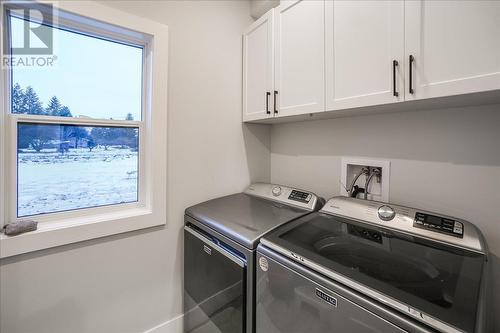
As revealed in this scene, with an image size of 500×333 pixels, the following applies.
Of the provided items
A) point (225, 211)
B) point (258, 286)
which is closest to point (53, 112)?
point (225, 211)

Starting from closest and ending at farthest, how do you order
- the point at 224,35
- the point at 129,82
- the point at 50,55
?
the point at 50,55
the point at 129,82
the point at 224,35

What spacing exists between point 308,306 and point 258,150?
1364 mm

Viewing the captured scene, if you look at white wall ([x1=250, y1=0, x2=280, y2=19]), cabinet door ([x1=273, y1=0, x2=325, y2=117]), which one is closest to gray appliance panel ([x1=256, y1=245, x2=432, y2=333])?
cabinet door ([x1=273, y1=0, x2=325, y2=117])

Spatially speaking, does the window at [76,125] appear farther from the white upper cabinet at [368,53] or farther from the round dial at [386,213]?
the round dial at [386,213]

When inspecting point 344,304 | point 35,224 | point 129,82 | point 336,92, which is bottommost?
point 344,304

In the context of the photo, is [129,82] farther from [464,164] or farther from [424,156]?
[464,164]

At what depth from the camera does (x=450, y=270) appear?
0.80 metres

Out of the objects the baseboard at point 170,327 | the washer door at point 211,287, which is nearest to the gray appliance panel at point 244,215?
the washer door at point 211,287

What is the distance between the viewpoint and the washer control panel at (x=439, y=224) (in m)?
1.00

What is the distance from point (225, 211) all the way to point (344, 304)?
887 millimetres

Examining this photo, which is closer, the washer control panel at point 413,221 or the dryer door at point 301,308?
the dryer door at point 301,308

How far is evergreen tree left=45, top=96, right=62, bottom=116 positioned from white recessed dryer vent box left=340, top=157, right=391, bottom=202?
1748 mm

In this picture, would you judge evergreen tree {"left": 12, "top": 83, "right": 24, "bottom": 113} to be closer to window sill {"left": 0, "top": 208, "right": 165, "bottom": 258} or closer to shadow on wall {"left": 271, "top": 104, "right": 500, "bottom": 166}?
window sill {"left": 0, "top": 208, "right": 165, "bottom": 258}

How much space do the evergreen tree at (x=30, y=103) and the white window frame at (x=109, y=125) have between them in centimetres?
4
